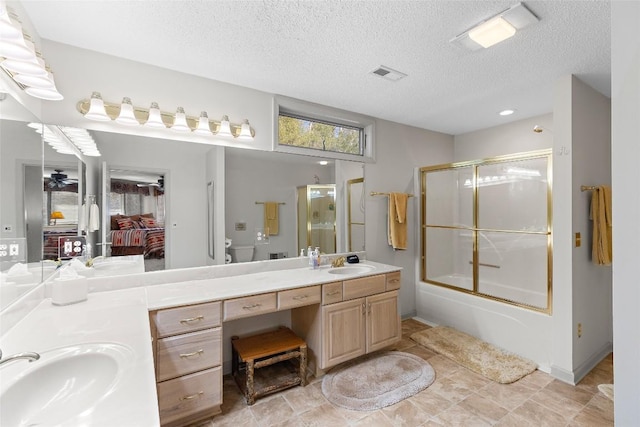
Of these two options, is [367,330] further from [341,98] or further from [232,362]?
[341,98]

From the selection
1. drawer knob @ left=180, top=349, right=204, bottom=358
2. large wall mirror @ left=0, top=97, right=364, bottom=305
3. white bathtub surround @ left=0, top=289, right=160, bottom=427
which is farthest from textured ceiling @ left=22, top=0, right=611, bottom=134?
drawer knob @ left=180, top=349, right=204, bottom=358

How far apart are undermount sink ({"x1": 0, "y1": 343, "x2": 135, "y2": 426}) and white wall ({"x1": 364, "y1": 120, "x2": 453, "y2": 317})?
2.61 m


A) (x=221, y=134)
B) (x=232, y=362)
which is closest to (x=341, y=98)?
(x=221, y=134)

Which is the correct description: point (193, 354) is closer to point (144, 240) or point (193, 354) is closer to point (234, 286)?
point (234, 286)

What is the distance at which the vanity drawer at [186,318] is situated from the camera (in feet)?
5.51

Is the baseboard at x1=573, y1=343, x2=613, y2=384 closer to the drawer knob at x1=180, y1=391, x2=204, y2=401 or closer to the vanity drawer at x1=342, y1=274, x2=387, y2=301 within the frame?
the vanity drawer at x1=342, y1=274, x2=387, y2=301

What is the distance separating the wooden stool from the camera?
2053 mm

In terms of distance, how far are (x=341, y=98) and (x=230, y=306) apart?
2.07 metres

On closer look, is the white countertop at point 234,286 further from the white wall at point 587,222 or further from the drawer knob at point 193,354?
the white wall at point 587,222

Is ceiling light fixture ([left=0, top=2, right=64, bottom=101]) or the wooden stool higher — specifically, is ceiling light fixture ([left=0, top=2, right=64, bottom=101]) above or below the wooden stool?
above

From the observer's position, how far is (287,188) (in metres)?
2.79

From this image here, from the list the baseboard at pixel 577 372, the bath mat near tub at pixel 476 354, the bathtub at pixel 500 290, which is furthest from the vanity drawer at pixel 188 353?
the bathtub at pixel 500 290

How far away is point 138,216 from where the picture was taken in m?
2.12

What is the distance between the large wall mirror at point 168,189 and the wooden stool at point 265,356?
685 millimetres
